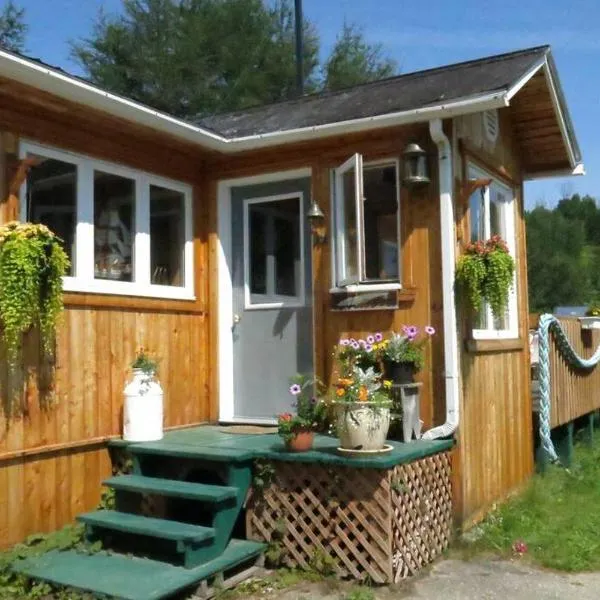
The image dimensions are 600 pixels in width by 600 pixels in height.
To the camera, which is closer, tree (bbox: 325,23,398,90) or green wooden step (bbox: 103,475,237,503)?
green wooden step (bbox: 103,475,237,503)

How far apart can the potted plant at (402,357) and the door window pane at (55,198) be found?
226cm

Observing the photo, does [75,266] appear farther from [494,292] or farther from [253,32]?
[253,32]

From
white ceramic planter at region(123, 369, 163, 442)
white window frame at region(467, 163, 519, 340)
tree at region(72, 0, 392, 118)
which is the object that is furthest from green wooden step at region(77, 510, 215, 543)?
tree at region(72, 0, 392, 118)

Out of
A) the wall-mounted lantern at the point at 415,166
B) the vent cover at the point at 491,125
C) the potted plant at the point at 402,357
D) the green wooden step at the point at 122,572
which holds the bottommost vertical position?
the green wooden step at the point at 122,572

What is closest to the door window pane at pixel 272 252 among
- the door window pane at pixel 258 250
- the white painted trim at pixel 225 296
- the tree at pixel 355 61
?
the door window pane at pixel 258 250

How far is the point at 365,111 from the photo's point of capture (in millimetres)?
5863

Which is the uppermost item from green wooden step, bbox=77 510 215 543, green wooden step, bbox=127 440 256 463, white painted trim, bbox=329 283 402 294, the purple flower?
white painted trim, bbox=329 283 402 294

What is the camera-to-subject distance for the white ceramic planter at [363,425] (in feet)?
15.6

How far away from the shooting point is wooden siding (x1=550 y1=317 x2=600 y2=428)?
7617mm

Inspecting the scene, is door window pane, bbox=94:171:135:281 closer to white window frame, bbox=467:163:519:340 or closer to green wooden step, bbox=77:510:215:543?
green wooden step, bbox=77:510:215:543

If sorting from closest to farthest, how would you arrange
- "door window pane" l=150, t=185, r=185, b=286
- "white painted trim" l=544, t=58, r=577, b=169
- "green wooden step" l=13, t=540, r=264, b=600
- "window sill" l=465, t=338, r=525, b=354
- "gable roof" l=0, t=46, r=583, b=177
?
"green wooden step" l=13, t=540, r=264, b=600 < "gable roof" l=0, t=46, r=583, b=177 < "window sill" l=465, t=338, r=525, b=354 < "door window pane" l=150, t=185, r=185, b=286 < "white painted trim" l=544, t=58, r=577, b=169

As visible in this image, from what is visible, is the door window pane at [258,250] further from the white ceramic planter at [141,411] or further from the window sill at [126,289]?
the white ceramic planter at [141,411]

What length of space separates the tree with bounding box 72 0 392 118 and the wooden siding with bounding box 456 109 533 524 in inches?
570

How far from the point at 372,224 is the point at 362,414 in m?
1.76
